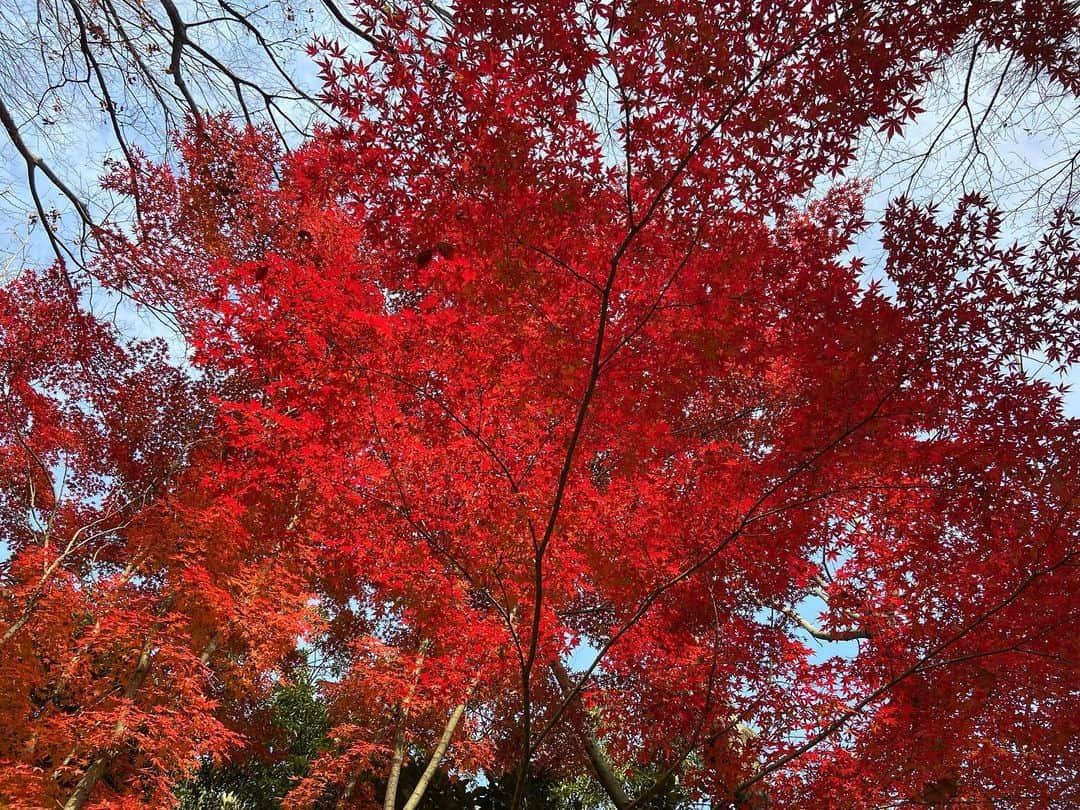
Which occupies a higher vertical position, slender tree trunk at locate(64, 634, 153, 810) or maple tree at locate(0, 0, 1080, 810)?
maple tree at locate(0, 0, 1080, 810)

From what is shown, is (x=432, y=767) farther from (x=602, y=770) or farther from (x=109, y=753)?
(x=109, y=753)

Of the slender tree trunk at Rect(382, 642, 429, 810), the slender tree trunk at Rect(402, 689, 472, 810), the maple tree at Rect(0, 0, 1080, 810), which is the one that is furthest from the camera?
the slender tree trunk at Rect(382, 642, 429, 810)

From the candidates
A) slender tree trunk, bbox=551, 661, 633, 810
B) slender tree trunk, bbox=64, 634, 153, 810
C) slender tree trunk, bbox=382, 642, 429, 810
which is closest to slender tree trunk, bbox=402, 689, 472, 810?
slender tree trunk, bbox=382, 642, 429, 810

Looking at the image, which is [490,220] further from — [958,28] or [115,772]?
[115,772]

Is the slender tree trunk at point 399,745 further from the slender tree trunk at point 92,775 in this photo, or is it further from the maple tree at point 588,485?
the slender tree trunk at point 92,775

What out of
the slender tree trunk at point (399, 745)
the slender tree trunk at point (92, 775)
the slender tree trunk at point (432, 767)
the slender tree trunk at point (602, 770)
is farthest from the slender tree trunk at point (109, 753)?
the slender tree trunk at point (602, 770)

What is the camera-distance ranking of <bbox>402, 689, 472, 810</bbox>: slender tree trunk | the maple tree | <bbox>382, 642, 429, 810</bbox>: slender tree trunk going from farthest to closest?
<bbox>382, 642, 429, 810</bbox>: slender tree trunk → <bbox>402, 689, 472, 810</bbox>: slender tree trunk → the maple tree

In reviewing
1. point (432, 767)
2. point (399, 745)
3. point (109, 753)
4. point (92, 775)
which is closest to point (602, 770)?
point (432, 767)

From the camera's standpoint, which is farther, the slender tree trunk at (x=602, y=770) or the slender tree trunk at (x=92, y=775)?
the slender tree trunk at (x=92, y=775)

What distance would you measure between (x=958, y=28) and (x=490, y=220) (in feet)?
11.4

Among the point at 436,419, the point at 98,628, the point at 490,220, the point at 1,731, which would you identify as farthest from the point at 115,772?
the point at 490,220

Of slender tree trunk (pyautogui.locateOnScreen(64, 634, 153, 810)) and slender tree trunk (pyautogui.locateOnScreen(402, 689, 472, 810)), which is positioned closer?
slender tree trunk (pyautogui.locateOnScreen(64, 634, 153, 810))

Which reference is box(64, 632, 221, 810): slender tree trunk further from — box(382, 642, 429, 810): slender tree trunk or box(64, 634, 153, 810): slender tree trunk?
box(382, 642, 429, 810): slender tree trunk

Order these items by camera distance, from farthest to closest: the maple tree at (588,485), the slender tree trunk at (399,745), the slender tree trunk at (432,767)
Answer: the slender tree trunk at (399,745), the slender tree trunk at (432,767), the maple tree at (588,485)
